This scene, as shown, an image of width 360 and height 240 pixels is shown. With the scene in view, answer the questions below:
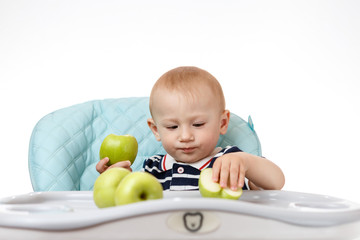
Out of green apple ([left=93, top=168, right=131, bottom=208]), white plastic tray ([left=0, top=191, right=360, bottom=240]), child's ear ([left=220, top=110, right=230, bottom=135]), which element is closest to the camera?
white plastic tray ([left=0, top=191, right=360, bottom=240])

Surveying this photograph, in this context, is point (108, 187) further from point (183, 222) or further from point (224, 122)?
point (224, 122)

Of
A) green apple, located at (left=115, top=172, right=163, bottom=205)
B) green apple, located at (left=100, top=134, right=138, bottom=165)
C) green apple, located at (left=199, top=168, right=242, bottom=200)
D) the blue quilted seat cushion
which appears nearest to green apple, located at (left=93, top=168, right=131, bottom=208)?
green apple, located at (left=115, top=172, right=163, bottom=205)

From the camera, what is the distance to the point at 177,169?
1.25m

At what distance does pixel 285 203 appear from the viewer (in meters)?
1.01

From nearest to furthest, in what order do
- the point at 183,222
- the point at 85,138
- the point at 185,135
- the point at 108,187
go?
the point at 183,222, the point at 108,187, the point at 185,135, the point at 85,138

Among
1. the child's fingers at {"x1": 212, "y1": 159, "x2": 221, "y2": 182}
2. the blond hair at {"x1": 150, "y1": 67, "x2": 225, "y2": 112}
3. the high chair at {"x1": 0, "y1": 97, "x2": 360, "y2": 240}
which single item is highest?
the blond hair at {"x1": 150, "y1": 67, "x2": 225, "y2": 112}

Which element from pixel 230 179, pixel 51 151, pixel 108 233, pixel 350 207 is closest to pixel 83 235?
pixel 108 233

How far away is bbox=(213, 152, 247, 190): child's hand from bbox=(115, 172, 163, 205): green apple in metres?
0.13

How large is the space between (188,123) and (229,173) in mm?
296

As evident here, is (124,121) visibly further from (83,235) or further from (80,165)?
(83,235)

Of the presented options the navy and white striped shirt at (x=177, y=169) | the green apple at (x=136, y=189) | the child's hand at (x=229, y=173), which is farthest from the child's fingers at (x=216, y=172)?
the navy and white striped shirt at (x=177, y=169)

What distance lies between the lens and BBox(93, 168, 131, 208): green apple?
0.88 metres

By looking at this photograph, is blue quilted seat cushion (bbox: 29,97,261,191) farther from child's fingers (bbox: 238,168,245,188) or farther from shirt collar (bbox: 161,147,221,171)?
child's fingers (bbox: 238,168,245,188)

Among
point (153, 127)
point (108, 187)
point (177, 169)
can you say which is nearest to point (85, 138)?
point (153, 127)
